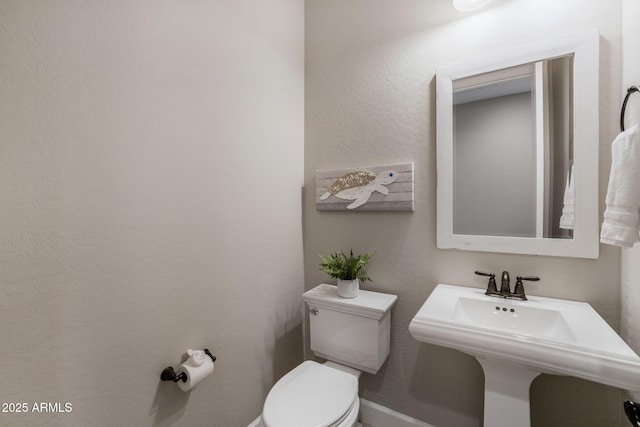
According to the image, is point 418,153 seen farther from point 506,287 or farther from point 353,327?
point 353,327

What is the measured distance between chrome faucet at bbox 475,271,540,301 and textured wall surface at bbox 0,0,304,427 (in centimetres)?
112

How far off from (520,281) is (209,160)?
1.53 m

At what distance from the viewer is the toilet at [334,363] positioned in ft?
3.61

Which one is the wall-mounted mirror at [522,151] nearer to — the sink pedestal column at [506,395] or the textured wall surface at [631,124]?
the textured wall surface at [631,124]

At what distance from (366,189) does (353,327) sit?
0.78m

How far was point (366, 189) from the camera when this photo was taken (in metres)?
1.65

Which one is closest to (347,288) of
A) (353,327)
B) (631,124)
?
(353,327)

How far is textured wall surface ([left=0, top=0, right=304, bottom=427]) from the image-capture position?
799mm

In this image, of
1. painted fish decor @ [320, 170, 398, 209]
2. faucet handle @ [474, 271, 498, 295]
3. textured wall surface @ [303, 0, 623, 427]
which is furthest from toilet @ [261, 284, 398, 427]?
painted fish decor @ [320, 170, 398, 209]

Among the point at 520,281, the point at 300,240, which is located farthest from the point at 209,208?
the point at 520,281

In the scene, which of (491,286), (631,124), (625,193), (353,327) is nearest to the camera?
(625,193)

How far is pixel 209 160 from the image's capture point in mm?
1297

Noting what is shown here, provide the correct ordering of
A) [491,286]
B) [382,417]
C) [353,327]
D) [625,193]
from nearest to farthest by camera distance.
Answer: [625,193]
[491,286]
[353,327]
[382,417]

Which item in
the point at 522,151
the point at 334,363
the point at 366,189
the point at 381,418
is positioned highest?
the point at 522,151
